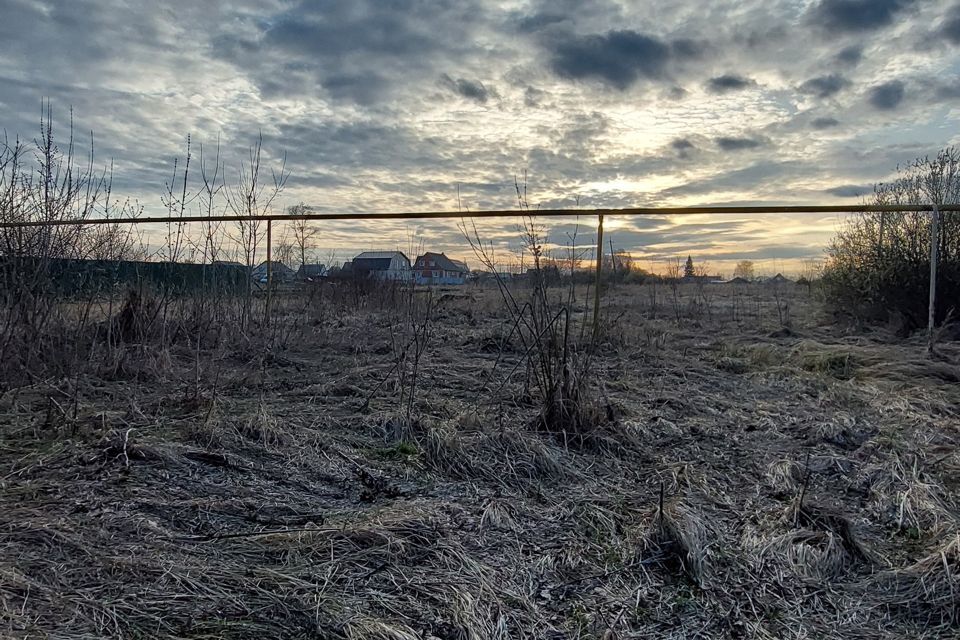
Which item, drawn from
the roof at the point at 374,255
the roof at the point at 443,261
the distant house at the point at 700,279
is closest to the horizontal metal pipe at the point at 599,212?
the roof at the point at 443,261

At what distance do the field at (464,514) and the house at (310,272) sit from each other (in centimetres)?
345

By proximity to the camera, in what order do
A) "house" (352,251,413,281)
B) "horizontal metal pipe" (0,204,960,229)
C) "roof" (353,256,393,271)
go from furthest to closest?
"roof" (353,256,393,271) < "house" (352,251,413,281) < "horizontal metal pipe" (0,204,960,229)

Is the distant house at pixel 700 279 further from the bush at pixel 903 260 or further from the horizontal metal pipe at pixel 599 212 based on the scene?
the horizontal metal pipe at pixel 599 212

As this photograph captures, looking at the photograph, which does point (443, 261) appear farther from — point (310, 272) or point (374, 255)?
point (374, 255)

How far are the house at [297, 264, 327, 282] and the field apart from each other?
136 inches

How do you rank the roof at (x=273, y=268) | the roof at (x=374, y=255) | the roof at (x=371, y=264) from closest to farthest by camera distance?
the roof at (x=273, y=268) → the roof at (x=374, y=255) → the roof at (x=371, y=264)

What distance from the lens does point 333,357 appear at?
244 inches

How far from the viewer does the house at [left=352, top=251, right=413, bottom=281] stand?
802 centimetres

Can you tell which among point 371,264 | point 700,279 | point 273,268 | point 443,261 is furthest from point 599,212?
point 700,279

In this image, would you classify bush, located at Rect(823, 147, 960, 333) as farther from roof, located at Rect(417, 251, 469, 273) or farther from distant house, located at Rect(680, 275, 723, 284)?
roof, located at Rect(417, 251, 469, 273)

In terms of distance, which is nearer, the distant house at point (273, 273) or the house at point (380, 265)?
the distant house at point (273, 273)

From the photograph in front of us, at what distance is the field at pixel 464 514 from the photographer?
1.81 meters

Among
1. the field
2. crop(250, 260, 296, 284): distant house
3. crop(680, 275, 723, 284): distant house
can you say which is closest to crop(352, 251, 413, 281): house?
crop(250, 260, 296, 284): distant house

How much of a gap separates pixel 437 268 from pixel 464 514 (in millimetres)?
3961
